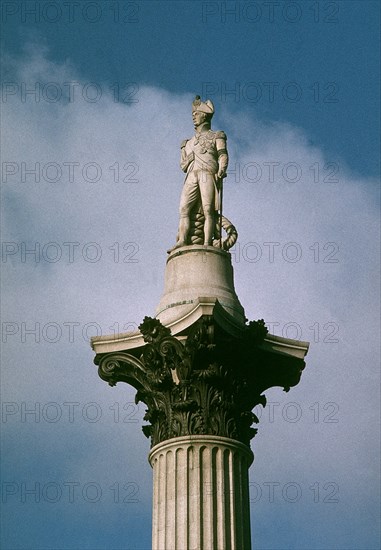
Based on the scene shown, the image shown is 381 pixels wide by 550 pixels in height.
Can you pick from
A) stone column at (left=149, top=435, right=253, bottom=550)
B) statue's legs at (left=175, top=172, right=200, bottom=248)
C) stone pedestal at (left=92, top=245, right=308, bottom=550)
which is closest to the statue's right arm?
statue's legs at (left=175, top=172, right=200, bottom=248)

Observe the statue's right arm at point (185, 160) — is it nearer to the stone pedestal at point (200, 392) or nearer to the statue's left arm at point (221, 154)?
the statue's left arm at point (221, 154)

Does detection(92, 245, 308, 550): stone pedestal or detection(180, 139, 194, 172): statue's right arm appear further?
detection(180, 139, 194, 172): statue's right arm

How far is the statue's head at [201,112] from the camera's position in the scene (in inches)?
1358

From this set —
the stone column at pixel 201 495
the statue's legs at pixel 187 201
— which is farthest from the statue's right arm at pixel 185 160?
the stone column at pixel 201 495

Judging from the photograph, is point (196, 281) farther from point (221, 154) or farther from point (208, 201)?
point (221, 154)

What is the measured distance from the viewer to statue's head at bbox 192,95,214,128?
113 feet

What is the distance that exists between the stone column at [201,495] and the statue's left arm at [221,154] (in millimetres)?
7602

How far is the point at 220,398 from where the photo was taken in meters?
29.8

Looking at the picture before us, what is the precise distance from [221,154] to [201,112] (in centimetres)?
152

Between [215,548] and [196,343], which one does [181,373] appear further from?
[215,548]

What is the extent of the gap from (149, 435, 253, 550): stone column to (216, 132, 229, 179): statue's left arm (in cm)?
760

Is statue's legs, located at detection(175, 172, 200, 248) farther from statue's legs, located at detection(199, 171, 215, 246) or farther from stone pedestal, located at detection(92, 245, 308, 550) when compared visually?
stone pedestal, located at detection(92, 245, 308, 550)

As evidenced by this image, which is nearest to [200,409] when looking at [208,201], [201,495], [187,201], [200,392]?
[200,392]

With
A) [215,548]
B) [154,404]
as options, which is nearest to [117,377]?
[154,404]
